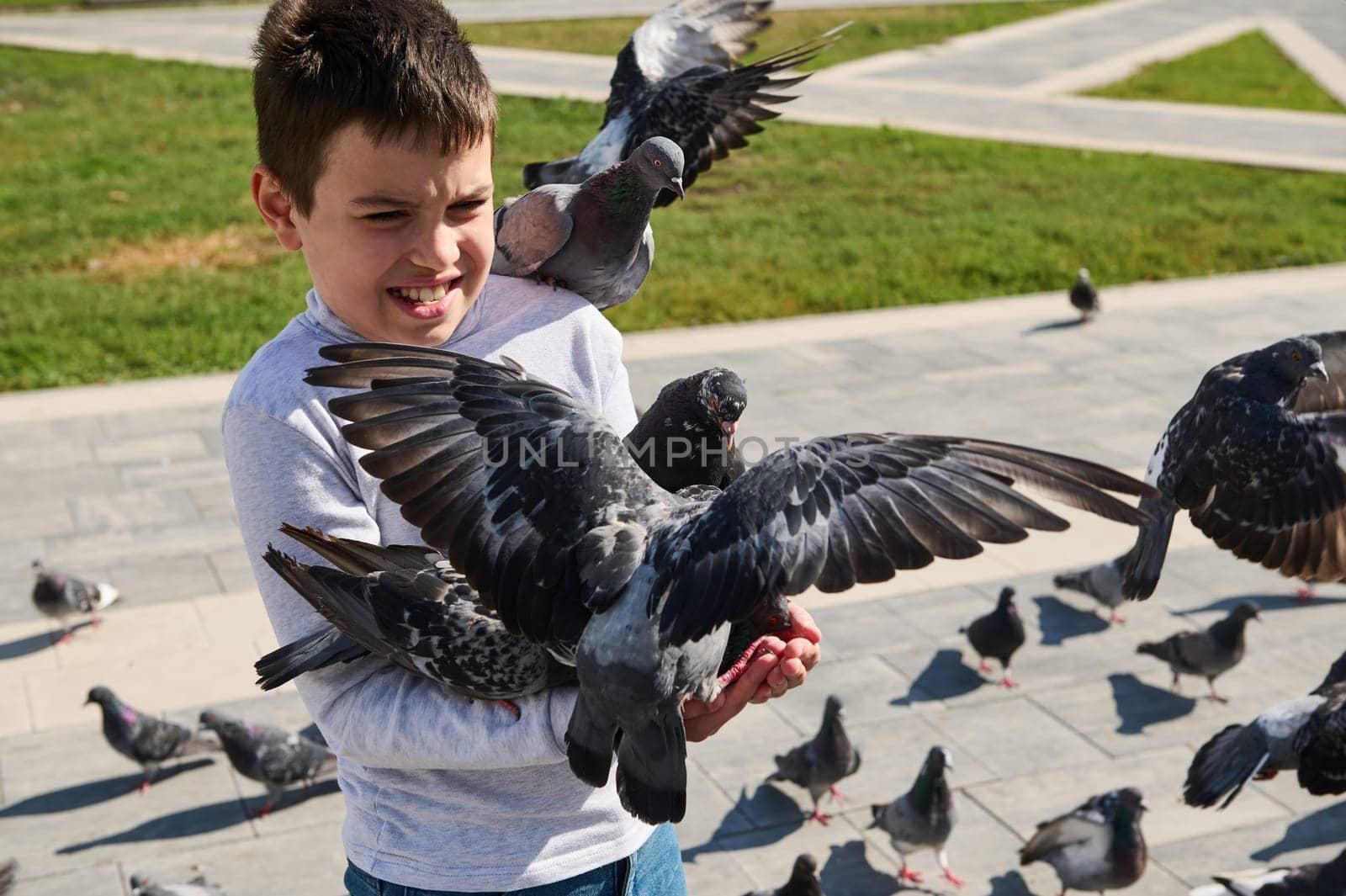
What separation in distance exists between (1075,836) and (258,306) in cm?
907

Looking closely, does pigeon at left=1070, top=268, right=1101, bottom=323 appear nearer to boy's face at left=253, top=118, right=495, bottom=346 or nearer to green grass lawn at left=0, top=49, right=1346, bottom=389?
green grass lawn at left=0, top=49, right=1346, bottom=389

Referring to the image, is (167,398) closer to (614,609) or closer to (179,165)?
(179,165)

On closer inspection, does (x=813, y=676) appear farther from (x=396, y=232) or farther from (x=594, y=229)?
(x=396, y=232)

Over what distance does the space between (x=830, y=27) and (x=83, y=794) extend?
78.2ft

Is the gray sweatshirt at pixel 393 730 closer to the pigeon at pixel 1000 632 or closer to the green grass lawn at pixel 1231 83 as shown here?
the pigeon at pixel 1000 632

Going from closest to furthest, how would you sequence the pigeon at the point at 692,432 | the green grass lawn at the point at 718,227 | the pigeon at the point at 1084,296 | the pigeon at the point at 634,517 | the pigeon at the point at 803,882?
the pigeon at the point at 634,517, the pigeon at the point at 692,432, the pigeon at the point at 803,882, the pigeon at the point at 1084,296, the green grass lawn at the point at 718,227

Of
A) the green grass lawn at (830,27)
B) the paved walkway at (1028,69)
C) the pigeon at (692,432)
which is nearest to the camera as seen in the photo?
the pigeon at (692,432)

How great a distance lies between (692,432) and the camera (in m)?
2.44

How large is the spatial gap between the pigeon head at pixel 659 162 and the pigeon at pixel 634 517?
1.17 meters

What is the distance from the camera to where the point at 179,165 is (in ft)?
54.7

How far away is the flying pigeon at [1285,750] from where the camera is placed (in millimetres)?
4160

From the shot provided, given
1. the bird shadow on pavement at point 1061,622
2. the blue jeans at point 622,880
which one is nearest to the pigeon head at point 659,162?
the blue jeans at point 622,880

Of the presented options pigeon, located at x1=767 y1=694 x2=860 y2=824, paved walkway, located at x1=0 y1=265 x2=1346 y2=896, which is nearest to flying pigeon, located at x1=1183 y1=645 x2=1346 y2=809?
paved walkway, located at x1=0 y1=265 x2=1346 y2=896

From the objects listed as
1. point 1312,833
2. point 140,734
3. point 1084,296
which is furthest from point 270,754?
point 1084,296
